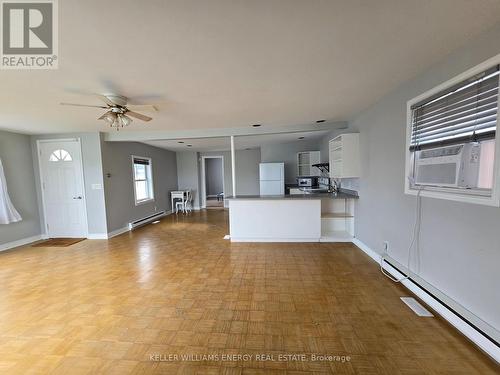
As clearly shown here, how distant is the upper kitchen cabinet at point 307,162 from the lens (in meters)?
6.43

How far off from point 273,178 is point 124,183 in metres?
4.07

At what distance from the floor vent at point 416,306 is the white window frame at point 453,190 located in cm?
106

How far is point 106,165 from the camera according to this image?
474 centimetres

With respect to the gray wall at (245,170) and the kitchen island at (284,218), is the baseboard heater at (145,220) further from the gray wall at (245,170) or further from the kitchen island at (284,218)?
the kitchen island at (284,218)

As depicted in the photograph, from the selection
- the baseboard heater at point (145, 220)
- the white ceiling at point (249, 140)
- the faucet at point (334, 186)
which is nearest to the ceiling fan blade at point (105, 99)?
the white ceiling at point (249, 140)

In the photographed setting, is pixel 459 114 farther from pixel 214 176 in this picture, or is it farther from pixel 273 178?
pixel 214 176

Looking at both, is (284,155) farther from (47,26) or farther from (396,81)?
(47,26)

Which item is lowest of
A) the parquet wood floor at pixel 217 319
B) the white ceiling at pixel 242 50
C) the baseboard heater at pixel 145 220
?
the parquet wood floor at pixel 217 319

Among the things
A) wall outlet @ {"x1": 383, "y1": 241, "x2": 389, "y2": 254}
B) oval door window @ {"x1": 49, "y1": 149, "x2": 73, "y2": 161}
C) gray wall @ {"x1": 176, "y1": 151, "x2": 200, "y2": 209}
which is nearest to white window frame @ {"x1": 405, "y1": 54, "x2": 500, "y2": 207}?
wall outlet @ {"x1": 383, "y1": 241, "x2": 389, "y2": 254}

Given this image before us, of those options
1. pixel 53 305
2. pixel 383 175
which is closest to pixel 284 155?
pixel 383 175


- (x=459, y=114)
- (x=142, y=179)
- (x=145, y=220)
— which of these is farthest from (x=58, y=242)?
(x=459, y=114)

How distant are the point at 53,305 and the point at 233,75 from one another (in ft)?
9.91

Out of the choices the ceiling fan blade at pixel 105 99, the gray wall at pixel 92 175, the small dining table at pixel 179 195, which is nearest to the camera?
the ceiling fan blade at pixel 105 99

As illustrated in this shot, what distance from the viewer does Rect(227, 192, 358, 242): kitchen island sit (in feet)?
13.3
